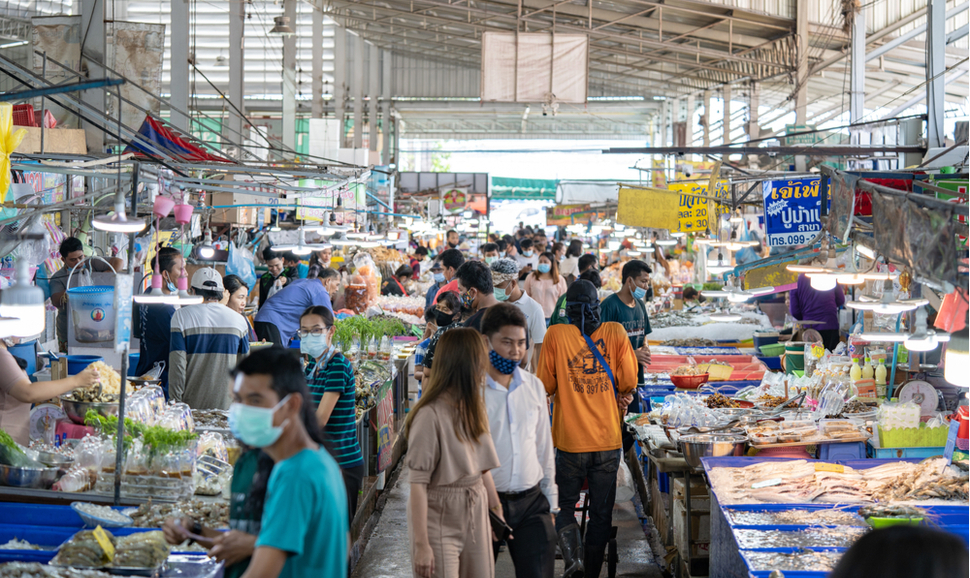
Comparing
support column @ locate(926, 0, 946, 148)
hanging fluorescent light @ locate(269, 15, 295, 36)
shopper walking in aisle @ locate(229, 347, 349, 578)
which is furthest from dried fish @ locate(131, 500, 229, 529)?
hanging fluorescent light @ locate(269, 15, 295, 36)

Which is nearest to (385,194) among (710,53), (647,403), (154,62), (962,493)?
(710,53)

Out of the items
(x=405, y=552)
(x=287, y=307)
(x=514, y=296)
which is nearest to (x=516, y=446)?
(x=405, y=552)

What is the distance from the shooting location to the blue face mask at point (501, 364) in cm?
393

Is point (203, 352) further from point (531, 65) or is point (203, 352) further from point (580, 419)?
point (531, 65)

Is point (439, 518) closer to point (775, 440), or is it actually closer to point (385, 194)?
point (775, 440)

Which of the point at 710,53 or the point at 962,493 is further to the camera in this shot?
the point at 710,53

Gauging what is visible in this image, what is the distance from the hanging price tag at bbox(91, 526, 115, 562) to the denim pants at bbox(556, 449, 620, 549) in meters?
2.43

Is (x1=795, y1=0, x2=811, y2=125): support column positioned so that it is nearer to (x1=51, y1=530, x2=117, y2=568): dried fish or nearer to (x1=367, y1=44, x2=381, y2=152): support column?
(x1=51, y1=530, x2=117, y2=568): dried fish

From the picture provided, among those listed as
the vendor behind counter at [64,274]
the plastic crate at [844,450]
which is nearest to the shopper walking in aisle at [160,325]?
the vendor behind counter at [64,274]

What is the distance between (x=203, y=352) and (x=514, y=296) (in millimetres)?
2234

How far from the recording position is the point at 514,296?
21.4 ft

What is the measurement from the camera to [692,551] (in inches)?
203

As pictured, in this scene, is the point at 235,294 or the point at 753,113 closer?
the point at 235,294

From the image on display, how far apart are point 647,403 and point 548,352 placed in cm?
314
